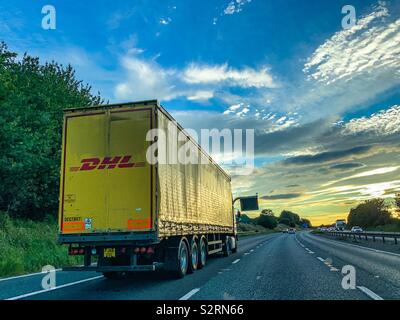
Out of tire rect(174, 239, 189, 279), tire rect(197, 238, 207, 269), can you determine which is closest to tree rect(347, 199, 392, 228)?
tire rect(197, 238, 207, 269)

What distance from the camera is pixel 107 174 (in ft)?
31.9

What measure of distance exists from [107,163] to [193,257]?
4.74 m

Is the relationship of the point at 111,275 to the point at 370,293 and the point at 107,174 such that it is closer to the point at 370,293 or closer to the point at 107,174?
the point at 107,174

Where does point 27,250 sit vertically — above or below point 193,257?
above

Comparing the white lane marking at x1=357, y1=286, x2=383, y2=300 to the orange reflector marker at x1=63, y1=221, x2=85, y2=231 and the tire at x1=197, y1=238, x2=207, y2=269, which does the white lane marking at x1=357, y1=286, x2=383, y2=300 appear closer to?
the tire at x1=197, y1=238, x2=207, y2=269

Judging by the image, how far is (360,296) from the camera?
782 cm

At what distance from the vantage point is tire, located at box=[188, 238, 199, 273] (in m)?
12.1

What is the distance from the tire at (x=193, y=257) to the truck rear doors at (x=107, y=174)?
11.2ft

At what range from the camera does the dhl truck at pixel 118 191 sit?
9445mm

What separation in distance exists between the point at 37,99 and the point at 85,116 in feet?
46.5

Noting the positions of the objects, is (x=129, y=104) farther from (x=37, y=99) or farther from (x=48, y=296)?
(x=37, y=99)

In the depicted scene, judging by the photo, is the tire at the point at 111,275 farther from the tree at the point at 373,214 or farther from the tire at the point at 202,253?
the tree at the point at 373,214

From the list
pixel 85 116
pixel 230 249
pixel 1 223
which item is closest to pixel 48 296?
pixel 85 116
